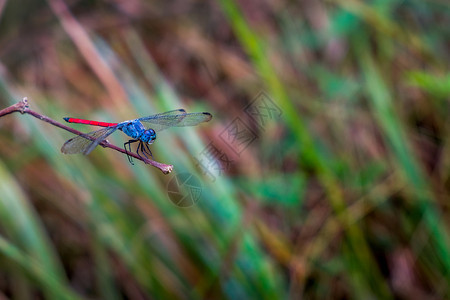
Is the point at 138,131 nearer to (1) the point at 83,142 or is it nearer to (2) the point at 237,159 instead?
(1) the point at 83,142

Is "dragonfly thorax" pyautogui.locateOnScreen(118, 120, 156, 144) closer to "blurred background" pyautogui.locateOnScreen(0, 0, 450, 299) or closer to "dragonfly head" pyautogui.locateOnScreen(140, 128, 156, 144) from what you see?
"dragonfly head" pyautogui.locateOnScreen(140, 128, 156, 144)

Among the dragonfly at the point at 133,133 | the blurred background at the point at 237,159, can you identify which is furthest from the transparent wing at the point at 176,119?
the blurred background at the point at 237,159

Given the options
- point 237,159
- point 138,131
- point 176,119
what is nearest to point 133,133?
point 138,131

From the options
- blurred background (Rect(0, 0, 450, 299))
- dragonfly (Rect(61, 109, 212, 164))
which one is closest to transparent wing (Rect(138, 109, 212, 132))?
dragonfly (Rect(61, 109, 212, 164))

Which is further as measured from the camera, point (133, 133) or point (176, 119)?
point (176, 119)

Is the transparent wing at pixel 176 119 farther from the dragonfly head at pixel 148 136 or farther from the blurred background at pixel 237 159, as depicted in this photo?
the blurred background at pixel 237 159

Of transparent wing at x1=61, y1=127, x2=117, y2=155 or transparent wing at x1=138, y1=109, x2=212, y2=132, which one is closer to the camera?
transparent wing at x1=61, y1=127, x2=117, y2=155

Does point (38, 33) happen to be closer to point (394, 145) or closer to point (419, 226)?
point (394, 145)
